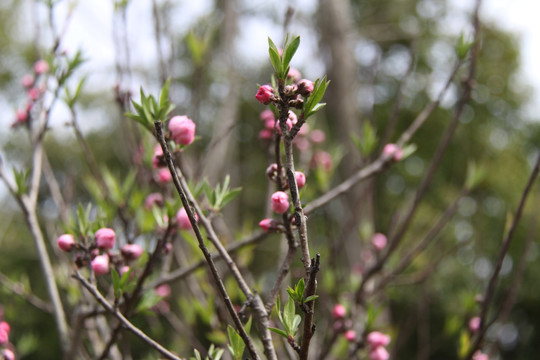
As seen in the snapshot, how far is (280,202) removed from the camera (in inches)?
25.4

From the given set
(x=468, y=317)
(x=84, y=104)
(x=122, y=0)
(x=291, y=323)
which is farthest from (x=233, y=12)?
(x=84, y=104)

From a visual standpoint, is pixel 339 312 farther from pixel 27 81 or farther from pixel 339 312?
pixel 27 81

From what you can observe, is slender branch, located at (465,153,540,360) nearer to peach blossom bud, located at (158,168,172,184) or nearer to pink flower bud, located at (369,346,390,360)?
pink flower bud, located at (369,346,390,360)

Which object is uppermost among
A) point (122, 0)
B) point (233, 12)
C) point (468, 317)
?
point (233, 12)

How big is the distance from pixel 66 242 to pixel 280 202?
378mm

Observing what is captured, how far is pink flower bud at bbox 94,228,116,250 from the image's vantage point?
0.74 metres

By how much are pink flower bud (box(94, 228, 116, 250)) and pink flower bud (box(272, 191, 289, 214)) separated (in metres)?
0.28

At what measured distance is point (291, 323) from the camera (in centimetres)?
57

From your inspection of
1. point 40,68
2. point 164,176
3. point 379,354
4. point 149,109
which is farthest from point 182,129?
point 40,68

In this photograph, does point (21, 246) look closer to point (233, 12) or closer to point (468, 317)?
point (233, 12)

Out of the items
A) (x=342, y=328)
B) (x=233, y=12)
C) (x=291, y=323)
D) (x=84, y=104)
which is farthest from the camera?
(x=84, y=104)

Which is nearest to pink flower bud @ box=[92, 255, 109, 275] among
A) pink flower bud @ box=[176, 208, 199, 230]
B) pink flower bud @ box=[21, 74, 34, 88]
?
pink flower bud @ box=[176, 208, 199, 230]

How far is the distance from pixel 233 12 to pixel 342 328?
4.60 metres

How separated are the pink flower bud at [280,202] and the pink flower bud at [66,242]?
363 mm
